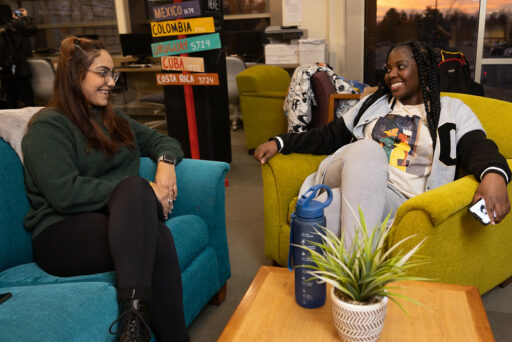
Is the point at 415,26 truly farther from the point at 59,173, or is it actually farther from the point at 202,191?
the point at 59,173

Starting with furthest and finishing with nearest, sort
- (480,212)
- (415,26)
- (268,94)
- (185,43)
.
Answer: (415,26)
(268,94)
(185,43)
(480,212)

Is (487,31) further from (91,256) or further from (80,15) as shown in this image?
(80,15)

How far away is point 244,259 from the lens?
2297mm

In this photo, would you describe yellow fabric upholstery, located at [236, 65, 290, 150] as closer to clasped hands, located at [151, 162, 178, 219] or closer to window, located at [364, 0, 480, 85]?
window, located at [364, 0, 480, 85]

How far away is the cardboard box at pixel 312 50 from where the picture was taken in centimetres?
444

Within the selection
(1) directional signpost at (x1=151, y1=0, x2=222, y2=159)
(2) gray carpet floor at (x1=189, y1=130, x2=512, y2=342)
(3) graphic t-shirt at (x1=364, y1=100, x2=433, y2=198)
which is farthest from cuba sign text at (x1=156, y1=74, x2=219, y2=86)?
(3) graphic t-shirt at (x1=364, y1=100, x2=433, y2=198)

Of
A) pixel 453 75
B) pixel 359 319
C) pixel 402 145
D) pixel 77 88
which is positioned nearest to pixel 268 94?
pixel 453 75

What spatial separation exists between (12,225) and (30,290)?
403 mm

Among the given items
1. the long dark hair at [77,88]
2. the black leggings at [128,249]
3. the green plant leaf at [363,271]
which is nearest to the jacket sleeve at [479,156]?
the green plant leaf at [363,271]

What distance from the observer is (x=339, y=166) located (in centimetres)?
177

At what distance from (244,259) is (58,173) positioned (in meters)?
1.12

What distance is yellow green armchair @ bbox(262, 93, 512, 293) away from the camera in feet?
4.78

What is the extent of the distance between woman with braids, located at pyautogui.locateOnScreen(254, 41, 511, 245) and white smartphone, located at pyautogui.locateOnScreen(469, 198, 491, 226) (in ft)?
0.35

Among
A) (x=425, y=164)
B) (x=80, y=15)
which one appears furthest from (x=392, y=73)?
(x=80, y=15)
